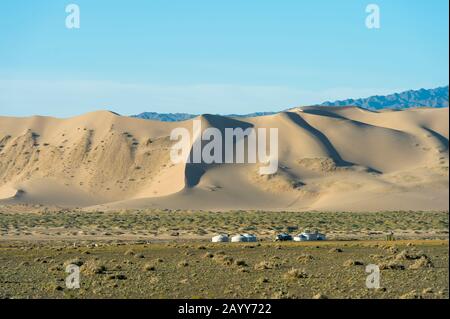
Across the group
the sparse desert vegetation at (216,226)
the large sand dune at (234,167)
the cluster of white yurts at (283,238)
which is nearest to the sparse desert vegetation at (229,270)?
the sparse desert vegetation at (216,226)

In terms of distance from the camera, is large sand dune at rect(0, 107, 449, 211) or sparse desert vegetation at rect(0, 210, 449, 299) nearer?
sparse desert vegetation at rect(0, 210, 449, 299)

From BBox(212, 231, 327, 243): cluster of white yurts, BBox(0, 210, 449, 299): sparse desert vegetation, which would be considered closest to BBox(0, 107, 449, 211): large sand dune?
BBox(212, 231, 327, 243): cluster of white yurts

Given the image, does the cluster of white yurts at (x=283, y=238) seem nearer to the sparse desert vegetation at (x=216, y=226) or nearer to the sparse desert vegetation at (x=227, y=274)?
the sparse desert vegetation at (x=216, y=226)

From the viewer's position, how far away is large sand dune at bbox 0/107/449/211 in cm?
11419

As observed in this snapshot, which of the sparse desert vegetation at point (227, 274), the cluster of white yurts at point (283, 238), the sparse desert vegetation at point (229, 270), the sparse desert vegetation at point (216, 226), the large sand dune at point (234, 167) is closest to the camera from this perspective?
the sparse desert vegetation at point (227, 274)

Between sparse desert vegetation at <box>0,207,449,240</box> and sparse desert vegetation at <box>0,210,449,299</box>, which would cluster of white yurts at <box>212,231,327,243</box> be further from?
sparse desert vegetation at <box>0,207,449,240</box>

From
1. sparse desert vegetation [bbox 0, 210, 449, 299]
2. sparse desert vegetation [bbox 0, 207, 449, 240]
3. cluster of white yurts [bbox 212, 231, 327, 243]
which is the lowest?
sparse desert vegetation [bbox 0, 207, 449, 240]

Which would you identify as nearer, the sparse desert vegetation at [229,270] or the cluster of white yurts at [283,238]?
the sparse desert vegetation at [229,270]

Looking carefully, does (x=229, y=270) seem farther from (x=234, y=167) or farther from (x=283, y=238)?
(x=234, y=167)

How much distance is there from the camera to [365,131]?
14588 cm

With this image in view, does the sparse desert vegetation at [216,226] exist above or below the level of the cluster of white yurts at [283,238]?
below

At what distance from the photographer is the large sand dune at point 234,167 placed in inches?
4496

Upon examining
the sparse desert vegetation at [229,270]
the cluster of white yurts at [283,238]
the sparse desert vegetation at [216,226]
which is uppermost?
the sparse desert vegetation at [229,270]
